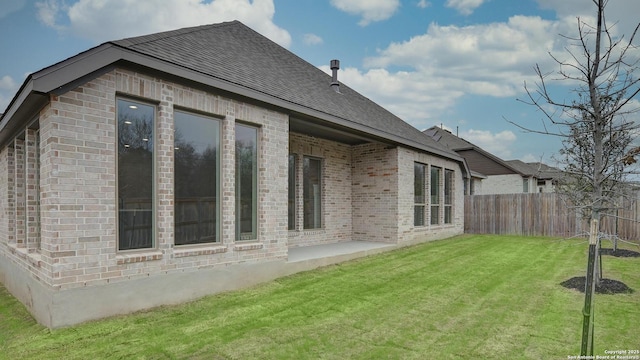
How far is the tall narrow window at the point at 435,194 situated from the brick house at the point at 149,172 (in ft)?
18.3

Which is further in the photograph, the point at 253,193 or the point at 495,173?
the point at 495,173

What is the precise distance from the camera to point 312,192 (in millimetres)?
10445

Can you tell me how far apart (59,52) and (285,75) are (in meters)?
10.2

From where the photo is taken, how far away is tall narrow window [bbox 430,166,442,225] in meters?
13.6

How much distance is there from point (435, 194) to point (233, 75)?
9787mm

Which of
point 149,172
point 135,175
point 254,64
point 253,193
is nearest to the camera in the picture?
point 135,175

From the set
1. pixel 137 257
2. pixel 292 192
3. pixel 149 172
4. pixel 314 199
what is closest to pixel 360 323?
pixel 137 257

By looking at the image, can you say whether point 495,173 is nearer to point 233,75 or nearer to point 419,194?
point 419,194

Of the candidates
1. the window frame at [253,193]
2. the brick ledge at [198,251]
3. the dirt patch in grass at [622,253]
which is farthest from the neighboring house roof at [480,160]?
the brick ledge at [198,251]

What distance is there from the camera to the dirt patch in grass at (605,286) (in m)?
6.03

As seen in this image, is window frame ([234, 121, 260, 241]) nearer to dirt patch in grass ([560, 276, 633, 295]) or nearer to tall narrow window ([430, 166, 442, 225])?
dirt patch in grass ([560, 276, 633, 295])

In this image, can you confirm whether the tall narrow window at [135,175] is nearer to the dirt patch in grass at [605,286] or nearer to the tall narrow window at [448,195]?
the dirt patch in grass at [605,286]

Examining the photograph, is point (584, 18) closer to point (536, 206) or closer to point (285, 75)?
point (285, 75)

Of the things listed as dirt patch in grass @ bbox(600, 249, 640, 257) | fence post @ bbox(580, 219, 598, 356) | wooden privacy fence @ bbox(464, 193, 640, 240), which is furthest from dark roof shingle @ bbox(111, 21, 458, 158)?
dirt patch in grass @ bbox(600, 249, 640, 257)
